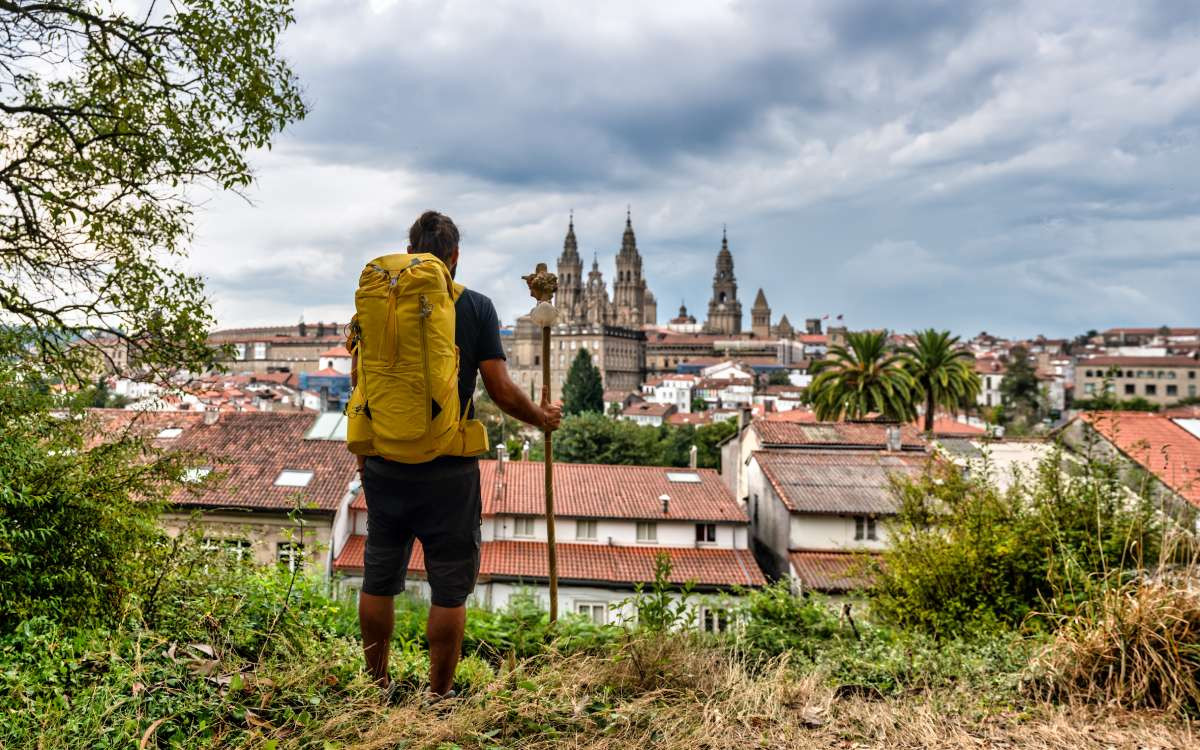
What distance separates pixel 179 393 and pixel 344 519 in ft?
47.9

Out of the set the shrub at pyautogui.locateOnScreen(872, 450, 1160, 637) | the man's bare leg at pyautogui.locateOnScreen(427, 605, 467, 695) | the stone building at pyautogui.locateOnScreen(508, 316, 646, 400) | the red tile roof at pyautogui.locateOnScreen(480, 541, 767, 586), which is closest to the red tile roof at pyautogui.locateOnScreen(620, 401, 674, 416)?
the stone building at pyautogui.locateOnScreen(508, 316, 646, 400)

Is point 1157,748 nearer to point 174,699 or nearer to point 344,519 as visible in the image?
point 174,699

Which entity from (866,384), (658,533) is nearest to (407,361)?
(658,533)

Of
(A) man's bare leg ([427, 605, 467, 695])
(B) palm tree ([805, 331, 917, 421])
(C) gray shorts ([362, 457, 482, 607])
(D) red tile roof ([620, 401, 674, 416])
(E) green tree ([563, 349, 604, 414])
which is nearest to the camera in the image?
(C) gray shorts ([362, 457, 482, 607])

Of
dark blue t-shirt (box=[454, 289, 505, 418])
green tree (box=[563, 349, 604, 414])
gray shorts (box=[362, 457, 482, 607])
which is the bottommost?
gray shorts (box=[362, 457, 482, 607])

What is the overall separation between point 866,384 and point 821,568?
11.0 metres

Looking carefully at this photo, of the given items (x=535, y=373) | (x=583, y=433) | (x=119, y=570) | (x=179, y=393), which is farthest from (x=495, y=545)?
(x=535, y=373)

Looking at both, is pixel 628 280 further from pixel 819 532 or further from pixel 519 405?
pixel 519 405

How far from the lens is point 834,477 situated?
24281mm

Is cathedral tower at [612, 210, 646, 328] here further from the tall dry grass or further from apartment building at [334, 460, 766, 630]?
the tall dry grass

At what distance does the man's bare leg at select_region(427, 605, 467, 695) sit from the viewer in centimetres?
357

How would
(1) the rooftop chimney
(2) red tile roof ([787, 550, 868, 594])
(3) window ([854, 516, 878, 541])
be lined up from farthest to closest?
1. (1) the rooftop chimney
2. (3) window ([854, 516, 878, 541])
3. (2) red tile roof ([787, 550, 868, 594])

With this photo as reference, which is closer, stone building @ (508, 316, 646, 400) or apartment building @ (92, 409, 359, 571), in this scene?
apartment building @ (92, 409, 359, 571)

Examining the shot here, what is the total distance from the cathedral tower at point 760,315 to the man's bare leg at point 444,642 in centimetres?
19259
